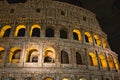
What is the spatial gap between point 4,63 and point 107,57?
548 inches

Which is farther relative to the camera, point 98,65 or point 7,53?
point 98,65

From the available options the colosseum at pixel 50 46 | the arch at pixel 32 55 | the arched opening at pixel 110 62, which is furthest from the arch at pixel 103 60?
the arch at pixel 32 55

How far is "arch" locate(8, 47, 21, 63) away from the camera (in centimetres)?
1518

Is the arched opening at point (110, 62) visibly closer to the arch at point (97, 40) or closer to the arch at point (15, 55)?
the arch at point (97, 40)

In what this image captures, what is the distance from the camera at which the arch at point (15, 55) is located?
15.2m

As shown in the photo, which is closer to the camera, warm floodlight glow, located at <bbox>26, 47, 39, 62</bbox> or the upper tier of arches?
warm floodlight glow, located at <bbox>26, 47, 39, 62</bbox>

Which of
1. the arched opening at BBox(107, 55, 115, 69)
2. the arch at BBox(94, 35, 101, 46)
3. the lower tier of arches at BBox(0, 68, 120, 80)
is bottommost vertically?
the lower tier of arches at BBox(0, 68, 120, 80)

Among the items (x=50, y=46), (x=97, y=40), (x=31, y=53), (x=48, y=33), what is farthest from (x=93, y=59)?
(x=31, y=53)

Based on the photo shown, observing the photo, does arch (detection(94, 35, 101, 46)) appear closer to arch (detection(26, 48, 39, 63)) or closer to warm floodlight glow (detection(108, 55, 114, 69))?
warm floodlight glow (detection(108, 55, 114, 69))

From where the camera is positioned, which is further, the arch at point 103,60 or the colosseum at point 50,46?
the arch at point 103,60

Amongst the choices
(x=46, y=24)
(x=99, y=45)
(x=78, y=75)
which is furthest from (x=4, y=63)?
(x=99, y=45)

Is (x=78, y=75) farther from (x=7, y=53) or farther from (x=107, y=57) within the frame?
(x=7, y=53)

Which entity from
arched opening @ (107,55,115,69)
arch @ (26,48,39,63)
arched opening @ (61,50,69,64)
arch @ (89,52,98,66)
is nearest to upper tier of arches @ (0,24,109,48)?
arch @ (89,52,98,66)

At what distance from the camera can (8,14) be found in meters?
17.5
